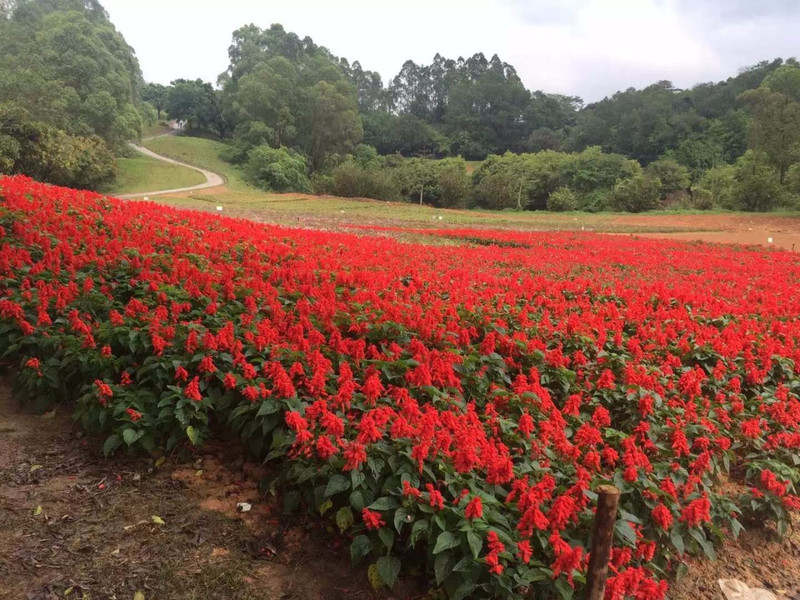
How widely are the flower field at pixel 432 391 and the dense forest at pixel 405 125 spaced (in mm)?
25525

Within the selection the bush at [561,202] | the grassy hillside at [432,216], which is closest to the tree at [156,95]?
the grassy hillside at [432,216]

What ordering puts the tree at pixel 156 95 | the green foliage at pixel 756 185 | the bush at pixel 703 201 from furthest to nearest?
the tree at pixel 156 95 → the bush at pixel 703 201 → the green foliage at pixel 756 185

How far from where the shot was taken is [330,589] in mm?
2551

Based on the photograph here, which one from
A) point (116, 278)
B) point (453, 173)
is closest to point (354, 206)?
point (453, 173)

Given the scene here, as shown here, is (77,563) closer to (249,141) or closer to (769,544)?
(769,544)

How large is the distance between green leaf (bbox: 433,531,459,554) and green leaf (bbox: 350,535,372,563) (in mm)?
391

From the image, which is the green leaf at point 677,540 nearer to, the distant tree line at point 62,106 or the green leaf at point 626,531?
the green leaf at point 626,531

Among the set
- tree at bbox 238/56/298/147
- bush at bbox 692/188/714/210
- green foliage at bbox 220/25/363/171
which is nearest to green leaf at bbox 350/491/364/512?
bush at bbox 692/188/714/210

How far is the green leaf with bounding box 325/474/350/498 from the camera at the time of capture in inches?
101

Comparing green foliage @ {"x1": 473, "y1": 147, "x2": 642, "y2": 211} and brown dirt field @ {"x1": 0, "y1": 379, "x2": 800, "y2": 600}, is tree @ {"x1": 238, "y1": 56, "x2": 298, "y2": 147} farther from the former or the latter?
brown dirt field @ {"x1": 0, "y1": 379, "x2": 800, "y2": 600}

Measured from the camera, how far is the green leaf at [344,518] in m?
2.59

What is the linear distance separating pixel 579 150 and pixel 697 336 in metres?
71.6

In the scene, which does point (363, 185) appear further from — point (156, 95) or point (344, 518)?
point (156, 95)

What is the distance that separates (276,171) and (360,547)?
4827 cm
